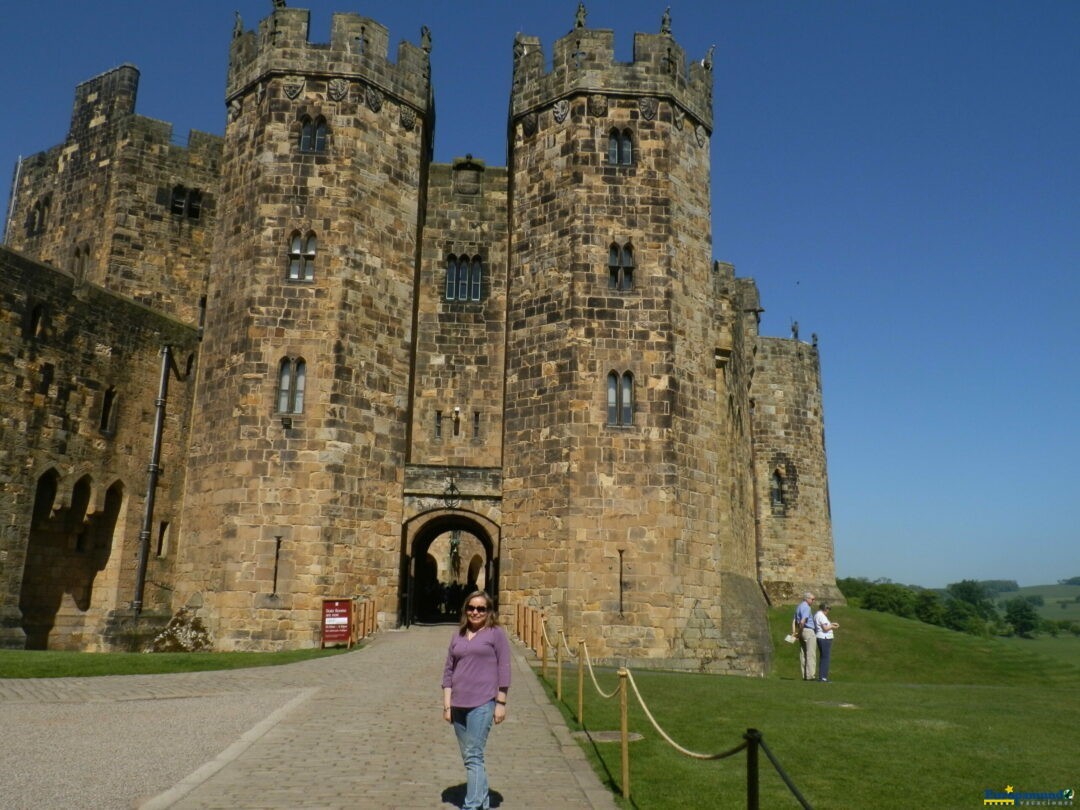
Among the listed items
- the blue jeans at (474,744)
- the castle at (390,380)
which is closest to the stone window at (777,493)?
the castle at (390,380)

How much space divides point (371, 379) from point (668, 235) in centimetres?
895

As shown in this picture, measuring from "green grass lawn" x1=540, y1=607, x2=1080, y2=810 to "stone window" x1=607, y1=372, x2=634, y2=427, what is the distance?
701 cm

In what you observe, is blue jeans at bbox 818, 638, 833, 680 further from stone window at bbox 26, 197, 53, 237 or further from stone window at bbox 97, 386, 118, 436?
stone window at bbox 26, 197, 53, 237

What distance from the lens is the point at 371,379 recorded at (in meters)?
24.4

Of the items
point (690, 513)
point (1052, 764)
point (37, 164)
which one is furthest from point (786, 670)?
point (37, 164)

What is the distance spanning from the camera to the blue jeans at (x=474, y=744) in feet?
23.8

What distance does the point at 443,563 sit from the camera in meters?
44.0

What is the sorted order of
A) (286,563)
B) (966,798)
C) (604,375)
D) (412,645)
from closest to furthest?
(966,798)
(412,645)
(286,563)
(604,375)

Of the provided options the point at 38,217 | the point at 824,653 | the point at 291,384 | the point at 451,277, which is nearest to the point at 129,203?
the point at 38,217

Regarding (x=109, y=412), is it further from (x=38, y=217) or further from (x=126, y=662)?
(x=38, y=217)

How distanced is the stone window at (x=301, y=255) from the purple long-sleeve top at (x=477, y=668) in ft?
58.9

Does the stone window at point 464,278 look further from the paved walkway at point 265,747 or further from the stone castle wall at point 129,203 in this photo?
the paved walkway at point 265,747

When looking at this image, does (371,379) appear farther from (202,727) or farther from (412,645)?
(202,727)

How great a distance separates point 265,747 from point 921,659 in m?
23.9
